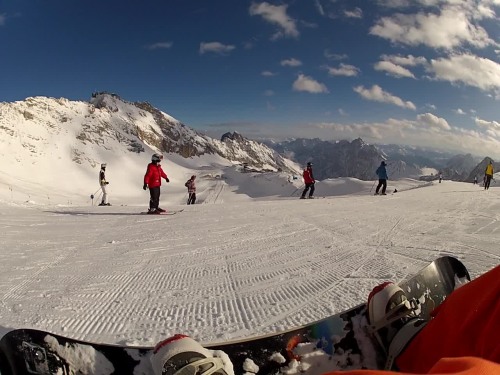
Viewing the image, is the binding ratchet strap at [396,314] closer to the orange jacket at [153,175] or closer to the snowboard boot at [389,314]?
the snowboard boot at [389,314]

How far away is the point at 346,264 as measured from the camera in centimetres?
500

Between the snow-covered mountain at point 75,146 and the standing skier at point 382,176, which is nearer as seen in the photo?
the standing skier at point 382,176

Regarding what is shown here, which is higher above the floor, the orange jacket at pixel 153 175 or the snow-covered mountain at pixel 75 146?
the snow-covered mountain at pixel 75 146

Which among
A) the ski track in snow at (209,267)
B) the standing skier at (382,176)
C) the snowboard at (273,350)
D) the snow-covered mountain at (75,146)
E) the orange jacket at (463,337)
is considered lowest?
the ski track in snow at (209,267)

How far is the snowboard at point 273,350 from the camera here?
1.81m

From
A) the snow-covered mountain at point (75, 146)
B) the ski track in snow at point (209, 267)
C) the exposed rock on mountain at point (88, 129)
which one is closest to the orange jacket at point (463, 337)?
the ski track in snow at point (209, 267)

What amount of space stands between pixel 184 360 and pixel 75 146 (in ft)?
319

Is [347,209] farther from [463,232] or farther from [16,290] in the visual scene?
[16,290]

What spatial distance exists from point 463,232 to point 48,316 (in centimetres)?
712

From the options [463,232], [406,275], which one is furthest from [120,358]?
[463,232]

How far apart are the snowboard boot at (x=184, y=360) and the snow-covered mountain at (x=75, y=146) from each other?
56051 millimetres

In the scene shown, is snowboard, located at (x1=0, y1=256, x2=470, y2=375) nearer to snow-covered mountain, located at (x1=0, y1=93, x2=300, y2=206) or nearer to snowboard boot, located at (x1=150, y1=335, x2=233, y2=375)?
snowboard boot, located at (x1=150, y1=335, x2=233, y2=375)

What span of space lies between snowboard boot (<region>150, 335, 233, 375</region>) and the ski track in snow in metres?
1.32

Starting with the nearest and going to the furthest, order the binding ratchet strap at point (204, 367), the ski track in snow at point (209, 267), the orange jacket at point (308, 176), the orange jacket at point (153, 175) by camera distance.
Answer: the binding ratchet strap at point (204, 367) < the ski track in snow at point (209, 267) < the orange jacket at point (153, 175) < the orange jacket at point (308, 176)
